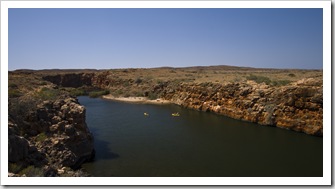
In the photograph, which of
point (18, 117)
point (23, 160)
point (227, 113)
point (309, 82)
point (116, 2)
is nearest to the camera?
point (116, 2)

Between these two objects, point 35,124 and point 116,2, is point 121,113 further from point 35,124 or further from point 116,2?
point 116,2

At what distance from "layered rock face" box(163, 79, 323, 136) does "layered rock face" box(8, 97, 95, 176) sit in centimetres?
1428

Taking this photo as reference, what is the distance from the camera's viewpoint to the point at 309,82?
66.8ft

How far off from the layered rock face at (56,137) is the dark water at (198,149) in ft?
2.89

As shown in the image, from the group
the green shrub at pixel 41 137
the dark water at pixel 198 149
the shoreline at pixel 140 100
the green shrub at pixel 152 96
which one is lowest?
the dark water at pixel 198 149

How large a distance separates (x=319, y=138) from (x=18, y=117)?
17.4m

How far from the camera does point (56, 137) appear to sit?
12.3 meters

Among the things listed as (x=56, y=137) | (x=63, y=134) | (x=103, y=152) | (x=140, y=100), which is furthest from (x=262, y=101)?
(x=140, y=100)

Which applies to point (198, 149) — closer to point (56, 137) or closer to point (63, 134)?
point (63, 134)

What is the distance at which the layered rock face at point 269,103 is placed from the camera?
→ 19547mm

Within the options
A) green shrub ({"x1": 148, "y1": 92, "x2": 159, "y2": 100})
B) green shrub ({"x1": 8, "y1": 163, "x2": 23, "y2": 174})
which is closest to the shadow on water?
green shrub ({"x1": 8, "y1": 163, "x2": 23, "y2": 174})

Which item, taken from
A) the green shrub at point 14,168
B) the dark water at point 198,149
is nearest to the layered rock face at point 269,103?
the dark water at point 198,149

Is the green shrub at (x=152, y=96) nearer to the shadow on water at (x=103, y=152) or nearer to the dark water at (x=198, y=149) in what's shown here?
the dark water at (x=198, y=149)

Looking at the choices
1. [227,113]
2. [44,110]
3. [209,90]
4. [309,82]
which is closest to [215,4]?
[44,110]
